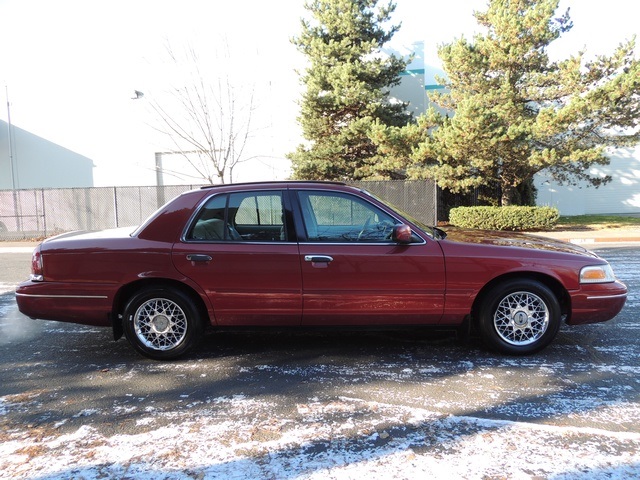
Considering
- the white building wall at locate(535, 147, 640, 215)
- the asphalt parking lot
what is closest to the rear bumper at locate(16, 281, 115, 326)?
the asphalt parking lot

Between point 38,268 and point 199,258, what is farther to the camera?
point 38,268

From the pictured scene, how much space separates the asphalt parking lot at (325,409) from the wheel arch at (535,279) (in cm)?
44

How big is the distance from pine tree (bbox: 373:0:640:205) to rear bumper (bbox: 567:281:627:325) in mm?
11266

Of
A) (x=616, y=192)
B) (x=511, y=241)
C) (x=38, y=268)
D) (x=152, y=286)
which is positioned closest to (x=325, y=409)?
(x=152, y=286)

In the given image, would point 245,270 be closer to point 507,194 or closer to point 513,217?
point 513,217

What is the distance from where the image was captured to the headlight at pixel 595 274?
4.34 meters

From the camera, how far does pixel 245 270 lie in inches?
170

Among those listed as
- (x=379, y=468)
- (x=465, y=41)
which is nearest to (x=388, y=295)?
(x=379, y=468)

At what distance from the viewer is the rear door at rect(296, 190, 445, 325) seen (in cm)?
428

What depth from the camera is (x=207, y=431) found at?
3146 millimetres

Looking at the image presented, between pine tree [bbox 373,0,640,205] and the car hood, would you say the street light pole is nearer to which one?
pine tree [bbox 373,0,640,205]

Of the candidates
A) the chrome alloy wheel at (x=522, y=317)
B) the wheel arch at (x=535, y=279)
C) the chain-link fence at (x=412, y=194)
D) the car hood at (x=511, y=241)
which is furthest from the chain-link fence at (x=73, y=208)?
the chrome alloy wheel at (x=522, y=317)

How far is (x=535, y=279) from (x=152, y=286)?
3.52 m

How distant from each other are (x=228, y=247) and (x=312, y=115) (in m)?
16.2
